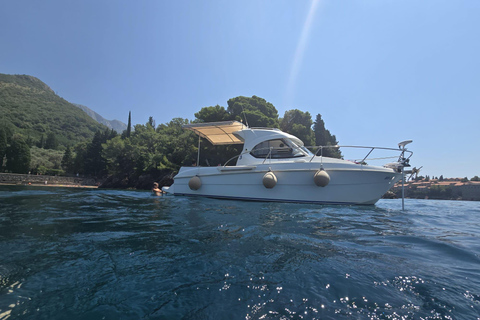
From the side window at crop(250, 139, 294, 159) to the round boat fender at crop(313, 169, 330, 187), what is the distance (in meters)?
1.92

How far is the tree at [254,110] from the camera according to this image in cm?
2702

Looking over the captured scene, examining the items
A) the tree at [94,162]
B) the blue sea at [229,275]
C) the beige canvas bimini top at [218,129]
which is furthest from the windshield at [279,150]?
the tree at [94,162]

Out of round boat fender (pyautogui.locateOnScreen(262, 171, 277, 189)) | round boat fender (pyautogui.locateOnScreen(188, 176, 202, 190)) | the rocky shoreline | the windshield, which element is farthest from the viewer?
the rocky shoreline

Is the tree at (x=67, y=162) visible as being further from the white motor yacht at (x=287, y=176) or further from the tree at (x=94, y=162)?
the white motor yacht at (x=287, y=176)

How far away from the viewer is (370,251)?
299 centimetres

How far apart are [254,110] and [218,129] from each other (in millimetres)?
18061

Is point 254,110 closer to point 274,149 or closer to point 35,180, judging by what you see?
point 274,149

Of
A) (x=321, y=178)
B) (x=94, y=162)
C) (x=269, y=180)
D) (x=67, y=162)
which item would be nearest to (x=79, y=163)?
(x=67, y=162)

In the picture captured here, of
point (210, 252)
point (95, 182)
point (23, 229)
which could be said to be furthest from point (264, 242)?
point (95, 182)

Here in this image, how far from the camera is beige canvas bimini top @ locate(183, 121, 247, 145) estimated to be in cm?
1142

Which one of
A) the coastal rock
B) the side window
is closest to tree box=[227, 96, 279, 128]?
the coastal rock

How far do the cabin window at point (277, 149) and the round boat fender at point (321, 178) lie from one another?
178cm

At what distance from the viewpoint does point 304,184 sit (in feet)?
29.0

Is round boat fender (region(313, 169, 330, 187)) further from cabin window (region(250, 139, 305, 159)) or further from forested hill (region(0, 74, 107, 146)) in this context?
forested hill (region(0, 74, 107, 146))
